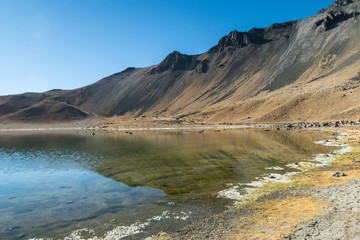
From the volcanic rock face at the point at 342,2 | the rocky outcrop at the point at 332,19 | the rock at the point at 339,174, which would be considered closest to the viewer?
the rock at the point at 339,174

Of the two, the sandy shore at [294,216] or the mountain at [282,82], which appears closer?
the sandy shore at [294,216]

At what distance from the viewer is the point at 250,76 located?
522ft

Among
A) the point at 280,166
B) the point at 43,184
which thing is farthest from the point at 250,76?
the point at 43,184

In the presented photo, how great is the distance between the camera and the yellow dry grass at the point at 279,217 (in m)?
10.3

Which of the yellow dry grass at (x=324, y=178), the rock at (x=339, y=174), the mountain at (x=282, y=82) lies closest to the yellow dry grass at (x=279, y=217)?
the yellow dry grass at (x=324, y=178)

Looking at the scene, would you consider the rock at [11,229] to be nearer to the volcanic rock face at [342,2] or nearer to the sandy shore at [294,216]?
the sandy shore at [294,216]

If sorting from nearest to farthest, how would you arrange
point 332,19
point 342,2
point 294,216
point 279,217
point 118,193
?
point 294,216 < point 279,217 < point 118,193 < point 332,19 < point 342,2

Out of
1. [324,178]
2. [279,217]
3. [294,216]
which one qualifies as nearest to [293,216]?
[294,216]

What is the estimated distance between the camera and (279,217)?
38.7ft

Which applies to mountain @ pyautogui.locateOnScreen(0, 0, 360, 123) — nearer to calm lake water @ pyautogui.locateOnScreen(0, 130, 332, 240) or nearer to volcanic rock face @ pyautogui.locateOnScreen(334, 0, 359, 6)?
volcanic rock face @ pyautogui.locateOnScreen(334, 0, 359, 6)

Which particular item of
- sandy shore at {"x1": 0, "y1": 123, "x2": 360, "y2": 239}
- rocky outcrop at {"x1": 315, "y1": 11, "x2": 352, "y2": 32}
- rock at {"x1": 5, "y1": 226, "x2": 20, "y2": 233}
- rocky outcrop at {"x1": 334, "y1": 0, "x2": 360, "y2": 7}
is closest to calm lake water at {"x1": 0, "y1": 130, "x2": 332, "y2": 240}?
rock at {"x1": 5, "y1": 226, "x2": 20, "y2": 233}

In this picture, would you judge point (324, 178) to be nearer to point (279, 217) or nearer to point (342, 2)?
point (279, 217)

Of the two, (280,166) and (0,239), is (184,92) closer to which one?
(280,166)

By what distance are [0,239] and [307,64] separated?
149m
